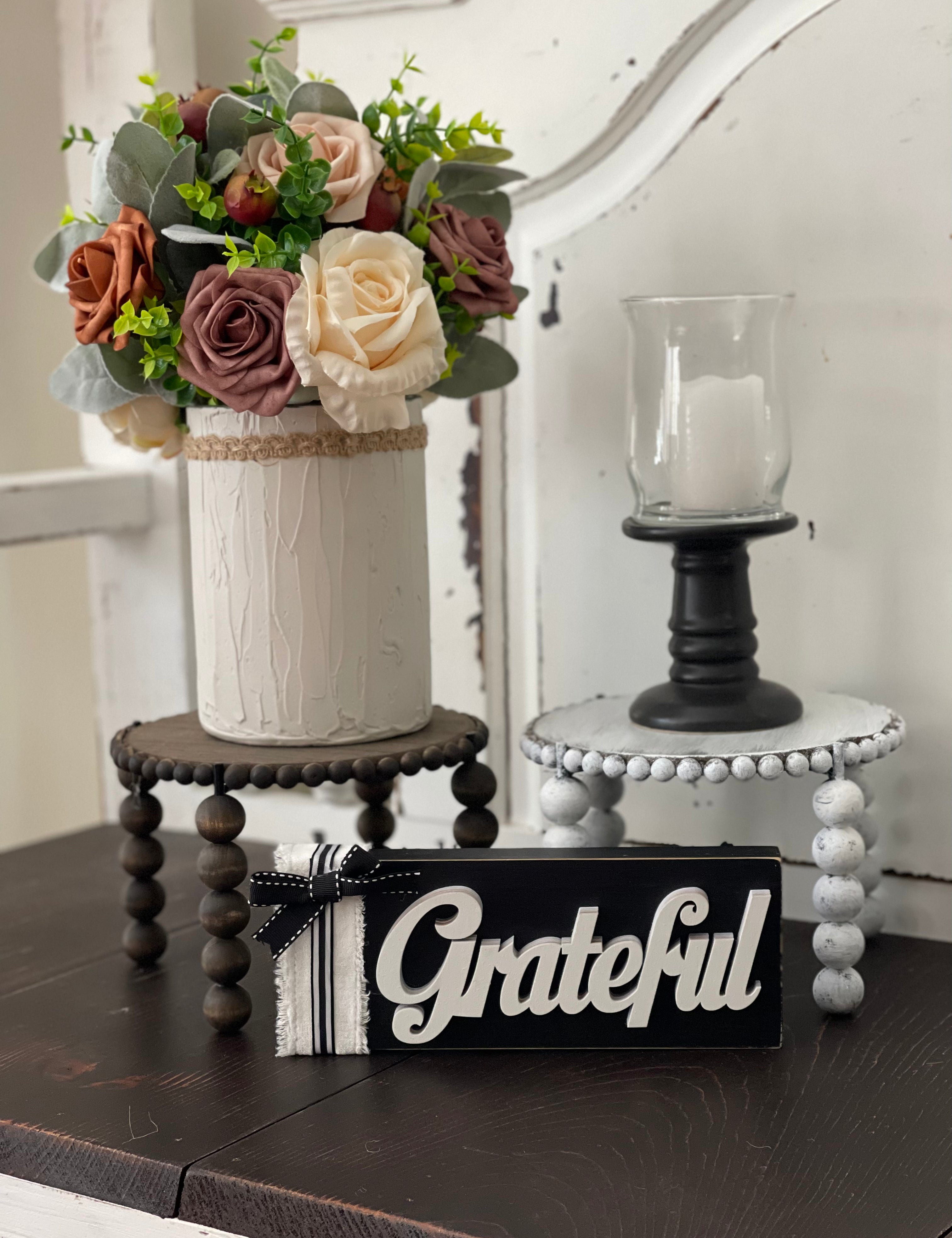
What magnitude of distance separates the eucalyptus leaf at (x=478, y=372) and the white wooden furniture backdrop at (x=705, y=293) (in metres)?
0.11

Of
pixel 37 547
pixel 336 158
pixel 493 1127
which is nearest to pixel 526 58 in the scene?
pixel 336 158

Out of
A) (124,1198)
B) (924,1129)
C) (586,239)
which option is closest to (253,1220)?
(124,1198)

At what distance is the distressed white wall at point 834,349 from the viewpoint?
3.07 feet

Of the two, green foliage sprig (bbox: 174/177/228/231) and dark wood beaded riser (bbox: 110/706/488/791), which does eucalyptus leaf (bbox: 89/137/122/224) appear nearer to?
green foliage sprig (bbox: 174/177/228/231)

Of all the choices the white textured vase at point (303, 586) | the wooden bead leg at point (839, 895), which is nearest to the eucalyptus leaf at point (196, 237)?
the white textured vase at point (303, 586)

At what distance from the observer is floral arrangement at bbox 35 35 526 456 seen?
2.59ft

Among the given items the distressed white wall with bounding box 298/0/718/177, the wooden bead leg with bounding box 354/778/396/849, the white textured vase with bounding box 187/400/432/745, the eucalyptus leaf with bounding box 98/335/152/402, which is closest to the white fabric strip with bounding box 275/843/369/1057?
the white textured vase with bounding box 187/400/432/745

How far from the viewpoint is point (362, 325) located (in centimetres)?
78

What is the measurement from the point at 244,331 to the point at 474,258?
170 millimetres

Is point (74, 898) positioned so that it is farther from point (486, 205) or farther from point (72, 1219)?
point (486, 205)

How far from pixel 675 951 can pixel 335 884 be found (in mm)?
194

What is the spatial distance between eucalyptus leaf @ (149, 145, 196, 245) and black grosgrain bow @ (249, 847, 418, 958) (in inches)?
14.8

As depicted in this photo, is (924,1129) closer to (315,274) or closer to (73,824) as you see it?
(315,274)

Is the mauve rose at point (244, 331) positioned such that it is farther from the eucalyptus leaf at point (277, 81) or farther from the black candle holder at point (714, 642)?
the black candle holder at point (714, 642)
